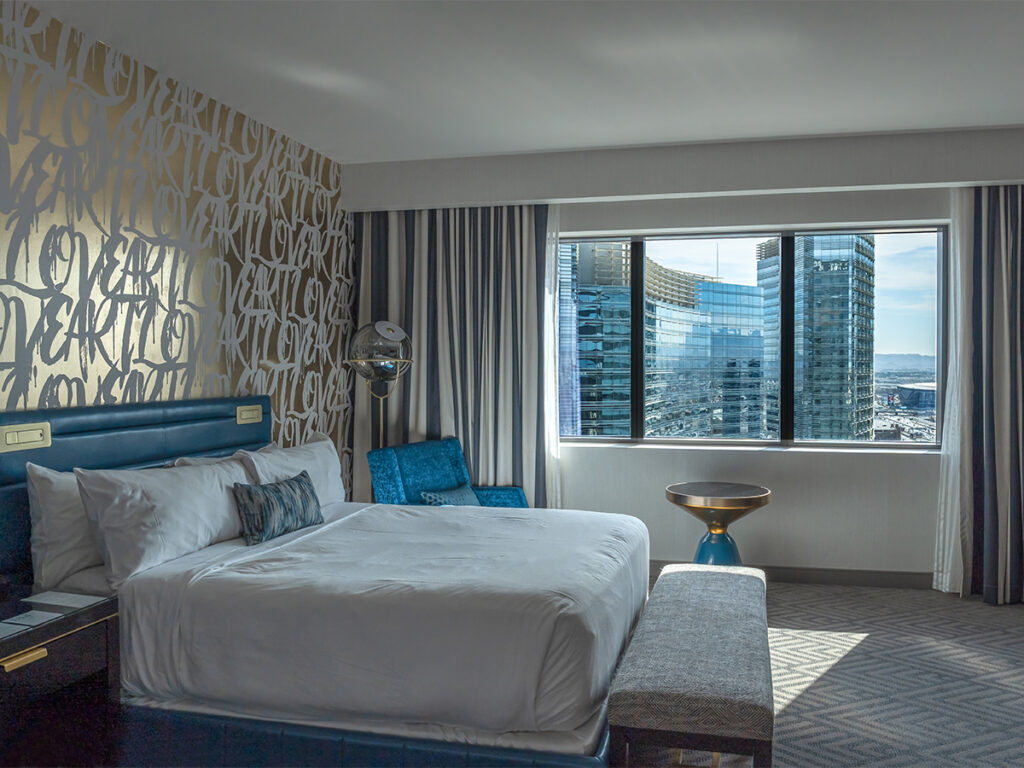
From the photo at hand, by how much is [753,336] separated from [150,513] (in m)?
3.91

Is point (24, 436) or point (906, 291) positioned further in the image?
point (906, 291)

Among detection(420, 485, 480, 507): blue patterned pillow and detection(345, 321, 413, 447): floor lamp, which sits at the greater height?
detection(345, 321, 413, 447): floor lamp

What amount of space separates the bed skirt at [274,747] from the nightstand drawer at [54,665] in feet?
0.84

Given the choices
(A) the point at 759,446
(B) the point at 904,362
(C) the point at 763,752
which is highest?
(B) the point at 904,362

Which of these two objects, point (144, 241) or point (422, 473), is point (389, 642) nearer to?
point (144, 241)

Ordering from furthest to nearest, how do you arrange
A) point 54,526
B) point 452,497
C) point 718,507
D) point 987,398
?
point 452,497, point 987,398, point 718,507, point 54,526

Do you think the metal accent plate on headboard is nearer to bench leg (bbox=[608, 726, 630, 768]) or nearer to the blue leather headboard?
the blue leather headboard

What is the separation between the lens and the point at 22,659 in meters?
2.22

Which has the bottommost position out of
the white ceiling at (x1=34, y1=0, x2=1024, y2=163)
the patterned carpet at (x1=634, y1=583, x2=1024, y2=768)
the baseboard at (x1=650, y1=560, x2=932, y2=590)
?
the patterned carpet at (x1=634, y1=583, x2=1024, y2=768)

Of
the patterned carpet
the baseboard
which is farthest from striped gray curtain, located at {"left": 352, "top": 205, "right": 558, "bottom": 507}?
the patterned carpet

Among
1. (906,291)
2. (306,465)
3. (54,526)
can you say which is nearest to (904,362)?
(906,291)

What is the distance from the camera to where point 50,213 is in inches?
119

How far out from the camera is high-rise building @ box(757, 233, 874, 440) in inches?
206

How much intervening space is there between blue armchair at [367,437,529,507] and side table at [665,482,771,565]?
3.59 ft
